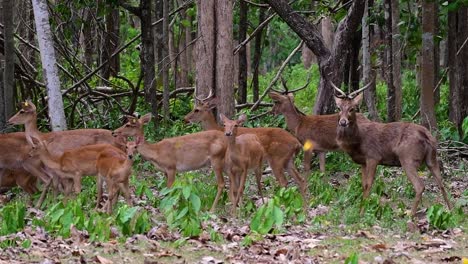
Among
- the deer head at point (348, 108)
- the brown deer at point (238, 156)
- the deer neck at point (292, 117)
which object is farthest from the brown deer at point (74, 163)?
the deer neck at point (292, 117)

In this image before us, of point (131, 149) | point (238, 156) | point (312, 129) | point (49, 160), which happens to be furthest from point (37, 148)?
point (312, 129)

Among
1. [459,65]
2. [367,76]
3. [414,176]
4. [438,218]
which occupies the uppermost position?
[459,65]

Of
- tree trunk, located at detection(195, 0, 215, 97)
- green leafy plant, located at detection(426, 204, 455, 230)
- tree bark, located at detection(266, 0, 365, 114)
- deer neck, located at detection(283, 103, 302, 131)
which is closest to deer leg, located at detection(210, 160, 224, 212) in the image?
green leafy plant, located at detection(426, 204, 455, 230)

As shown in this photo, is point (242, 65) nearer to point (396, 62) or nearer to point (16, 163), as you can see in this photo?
point (396, 62)

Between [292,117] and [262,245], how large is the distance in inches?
251

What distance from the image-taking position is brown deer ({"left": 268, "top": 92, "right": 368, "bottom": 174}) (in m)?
14.3

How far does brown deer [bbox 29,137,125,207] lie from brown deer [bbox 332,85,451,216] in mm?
3027

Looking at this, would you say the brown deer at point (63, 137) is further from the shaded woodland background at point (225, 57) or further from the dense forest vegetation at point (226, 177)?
the shaded woodland background at point (225, 57)

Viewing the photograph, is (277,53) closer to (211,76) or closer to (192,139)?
(211,76)

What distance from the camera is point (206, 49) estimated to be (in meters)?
16.6

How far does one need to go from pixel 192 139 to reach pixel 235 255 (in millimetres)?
4221

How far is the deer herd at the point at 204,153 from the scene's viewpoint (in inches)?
464

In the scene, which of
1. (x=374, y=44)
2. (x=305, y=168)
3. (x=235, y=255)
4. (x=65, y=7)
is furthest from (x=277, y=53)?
(x=235, y=255)

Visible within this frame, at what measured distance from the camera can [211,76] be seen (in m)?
16.7
